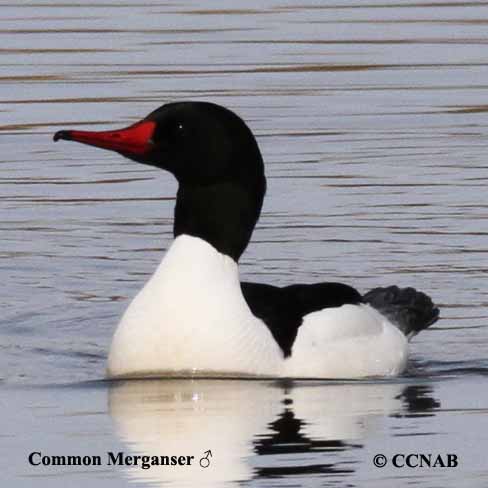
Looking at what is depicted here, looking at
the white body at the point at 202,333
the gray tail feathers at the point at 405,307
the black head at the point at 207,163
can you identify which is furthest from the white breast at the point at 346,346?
the black head at the point at 207,163

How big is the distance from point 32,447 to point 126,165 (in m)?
8.00

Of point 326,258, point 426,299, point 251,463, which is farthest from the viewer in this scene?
point 326,258

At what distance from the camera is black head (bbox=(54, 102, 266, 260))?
10461 mm

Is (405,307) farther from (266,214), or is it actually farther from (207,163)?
(266,214)

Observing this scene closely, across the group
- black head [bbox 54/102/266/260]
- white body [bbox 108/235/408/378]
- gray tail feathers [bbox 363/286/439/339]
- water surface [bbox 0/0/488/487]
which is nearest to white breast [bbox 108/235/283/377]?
white body [bbox 108/235/408/378]

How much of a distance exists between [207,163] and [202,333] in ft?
2.75

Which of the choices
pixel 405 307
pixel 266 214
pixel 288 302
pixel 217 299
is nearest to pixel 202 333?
pixel 217 299

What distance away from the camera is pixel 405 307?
38.3 ft

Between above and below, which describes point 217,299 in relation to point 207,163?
below

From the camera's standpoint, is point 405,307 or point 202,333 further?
point 405,307

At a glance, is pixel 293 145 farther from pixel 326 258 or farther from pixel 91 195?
pixel 326 258

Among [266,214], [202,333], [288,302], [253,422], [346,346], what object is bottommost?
[253,422]
